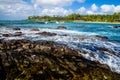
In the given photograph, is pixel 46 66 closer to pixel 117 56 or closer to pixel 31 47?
pixel 31 47

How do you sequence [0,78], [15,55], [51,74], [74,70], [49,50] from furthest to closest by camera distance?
[49,50] < [15,55] < [74,70] < [51,74] < [0,78]

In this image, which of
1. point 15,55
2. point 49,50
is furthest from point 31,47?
point 15,55

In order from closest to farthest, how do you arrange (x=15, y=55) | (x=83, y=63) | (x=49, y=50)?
(x=83, y=63)
(x=15, y=55)
(x=49, y=50)

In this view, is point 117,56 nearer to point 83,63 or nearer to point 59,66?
point 83,63

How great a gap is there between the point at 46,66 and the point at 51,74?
1507mm

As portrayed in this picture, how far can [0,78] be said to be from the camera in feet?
42.8

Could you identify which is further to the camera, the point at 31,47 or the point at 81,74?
the point at 31,47

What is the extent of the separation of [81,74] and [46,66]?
9.42 ft

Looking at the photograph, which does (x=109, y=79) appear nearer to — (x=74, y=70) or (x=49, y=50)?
(x=74, y=70)

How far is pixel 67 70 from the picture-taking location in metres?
14.9

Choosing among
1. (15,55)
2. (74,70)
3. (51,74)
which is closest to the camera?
(51,74)

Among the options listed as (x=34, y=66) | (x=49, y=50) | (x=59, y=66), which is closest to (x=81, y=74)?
(x=59, y=66)

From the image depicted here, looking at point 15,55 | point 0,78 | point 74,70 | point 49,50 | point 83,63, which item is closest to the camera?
point 0,78

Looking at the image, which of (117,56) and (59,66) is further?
(117,56)
